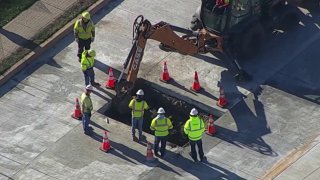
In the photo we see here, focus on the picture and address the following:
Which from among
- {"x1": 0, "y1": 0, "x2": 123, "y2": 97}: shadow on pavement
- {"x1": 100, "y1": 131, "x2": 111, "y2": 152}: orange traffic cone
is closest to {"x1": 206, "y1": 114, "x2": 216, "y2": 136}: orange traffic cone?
{"x1": 100, "y1": 131, "x2": 111, "y2": 152}: orange traffic cone

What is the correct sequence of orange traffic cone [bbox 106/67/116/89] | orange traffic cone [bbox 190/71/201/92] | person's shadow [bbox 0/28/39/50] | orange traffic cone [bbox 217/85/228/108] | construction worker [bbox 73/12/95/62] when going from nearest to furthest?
orange traffic cone [bbox 217/85/228/108]
orange traffic cone [bbox 190/71/201/92]
orange traffic cone [bbox 106/67/116/89]
construction worker [bbox 73/12/95/62]
person's shadow [bbox 0/28/39/50]

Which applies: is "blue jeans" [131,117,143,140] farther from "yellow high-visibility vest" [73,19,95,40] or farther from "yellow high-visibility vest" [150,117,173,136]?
"yellow high-visibility vest" [73,19,95,40]

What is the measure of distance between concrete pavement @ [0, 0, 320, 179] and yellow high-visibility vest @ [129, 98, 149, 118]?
0.86 metres

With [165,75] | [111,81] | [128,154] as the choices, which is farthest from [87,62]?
[128,154]

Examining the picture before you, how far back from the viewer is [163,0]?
30906 mm

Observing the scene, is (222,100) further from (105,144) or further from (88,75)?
(88,75)

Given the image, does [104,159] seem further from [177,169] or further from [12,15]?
[12,15]

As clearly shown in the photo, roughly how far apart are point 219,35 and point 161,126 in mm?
4337

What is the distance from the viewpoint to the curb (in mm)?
27969

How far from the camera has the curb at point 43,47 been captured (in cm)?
2797

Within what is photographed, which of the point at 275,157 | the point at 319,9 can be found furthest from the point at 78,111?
the point at 319,9

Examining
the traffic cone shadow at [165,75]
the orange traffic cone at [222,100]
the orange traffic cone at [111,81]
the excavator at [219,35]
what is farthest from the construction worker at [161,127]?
the orange traffic cone at [111,81]

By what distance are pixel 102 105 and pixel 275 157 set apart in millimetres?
5095

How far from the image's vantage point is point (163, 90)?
27.3m
